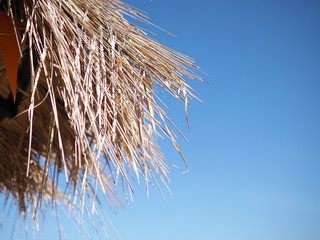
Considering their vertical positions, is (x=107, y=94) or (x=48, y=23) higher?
(x=48, y=23)

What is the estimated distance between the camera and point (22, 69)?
834 millimetres

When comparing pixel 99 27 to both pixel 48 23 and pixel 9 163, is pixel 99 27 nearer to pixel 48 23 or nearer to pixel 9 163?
pixel 48 23

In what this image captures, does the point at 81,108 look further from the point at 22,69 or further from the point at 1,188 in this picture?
the point at 1,188

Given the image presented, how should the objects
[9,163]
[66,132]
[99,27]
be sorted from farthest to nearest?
[9,163]
[66,132]
[99,27]

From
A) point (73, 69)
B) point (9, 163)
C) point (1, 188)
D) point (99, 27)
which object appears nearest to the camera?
point (73, 69)

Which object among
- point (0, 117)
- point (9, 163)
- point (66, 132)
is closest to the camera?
point (0, 117)

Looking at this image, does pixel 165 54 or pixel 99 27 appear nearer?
pixel 99 27

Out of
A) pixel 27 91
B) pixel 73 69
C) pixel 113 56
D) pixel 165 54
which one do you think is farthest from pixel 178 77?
pixel 27 91

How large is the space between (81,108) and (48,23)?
0.21 meters

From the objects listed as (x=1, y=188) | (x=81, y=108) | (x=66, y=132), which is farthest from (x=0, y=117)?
(x=1, y=188)

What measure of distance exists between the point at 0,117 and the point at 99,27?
0.41 m

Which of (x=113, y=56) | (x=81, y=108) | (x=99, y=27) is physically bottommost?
(x=81, y=108)

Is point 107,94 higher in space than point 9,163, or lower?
lower

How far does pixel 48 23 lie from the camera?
0.70m
